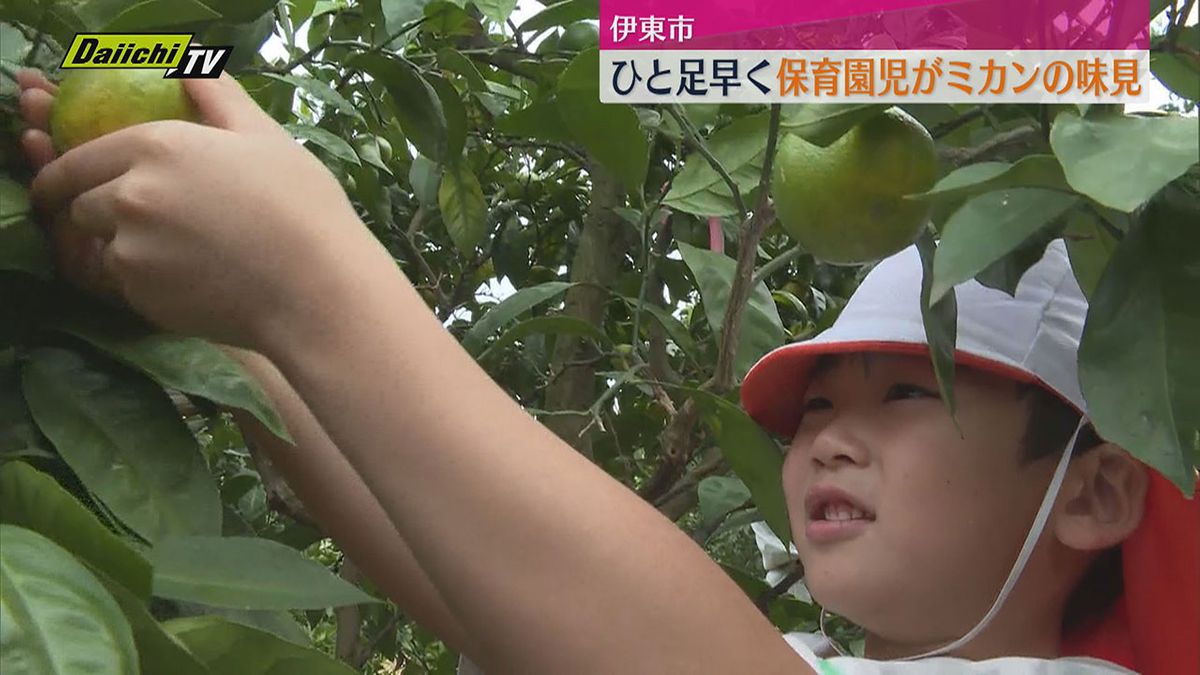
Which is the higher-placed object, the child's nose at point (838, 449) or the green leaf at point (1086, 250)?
the green leaf at point (1086, 250)

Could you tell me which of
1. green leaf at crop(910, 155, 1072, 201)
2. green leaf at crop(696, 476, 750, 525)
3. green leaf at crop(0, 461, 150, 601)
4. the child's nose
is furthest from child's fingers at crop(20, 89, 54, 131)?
green leaf at crop(696, 476, 750, 525)

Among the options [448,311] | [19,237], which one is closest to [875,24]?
[19,237]

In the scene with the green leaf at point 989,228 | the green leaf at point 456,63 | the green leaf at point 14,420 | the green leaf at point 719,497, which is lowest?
the green leaf at point 719,497

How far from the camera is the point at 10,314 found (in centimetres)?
67

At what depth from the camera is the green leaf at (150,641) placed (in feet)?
1.63

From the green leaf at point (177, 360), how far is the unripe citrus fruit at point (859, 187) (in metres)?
0.35

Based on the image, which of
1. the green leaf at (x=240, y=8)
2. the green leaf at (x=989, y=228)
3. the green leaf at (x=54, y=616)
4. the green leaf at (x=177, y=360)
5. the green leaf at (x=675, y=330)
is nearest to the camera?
the green leaf at (x=54, y=616)

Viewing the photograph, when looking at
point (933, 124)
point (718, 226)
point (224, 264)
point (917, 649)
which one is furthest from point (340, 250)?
point (718, 226)

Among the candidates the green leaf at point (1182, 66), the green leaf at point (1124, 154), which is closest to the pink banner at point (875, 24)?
the green leaf at point (1182, 66)

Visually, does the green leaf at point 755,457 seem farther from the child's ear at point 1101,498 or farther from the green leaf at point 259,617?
the green leaf at point 259,617

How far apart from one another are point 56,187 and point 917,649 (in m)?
0.71

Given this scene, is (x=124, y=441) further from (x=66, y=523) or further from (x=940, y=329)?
(x=940, y=329)

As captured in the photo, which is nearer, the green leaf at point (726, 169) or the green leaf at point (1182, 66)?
the green leaf at point (1182, 66)

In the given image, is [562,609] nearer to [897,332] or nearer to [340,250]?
[340,250]
